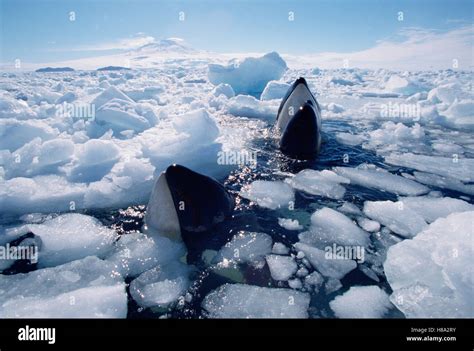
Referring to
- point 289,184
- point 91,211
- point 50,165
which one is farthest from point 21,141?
point 289,184

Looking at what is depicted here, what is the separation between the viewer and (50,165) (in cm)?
804

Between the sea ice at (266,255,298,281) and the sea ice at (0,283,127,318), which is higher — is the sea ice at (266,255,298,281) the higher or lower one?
the higher one

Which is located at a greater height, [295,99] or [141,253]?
[295,99]

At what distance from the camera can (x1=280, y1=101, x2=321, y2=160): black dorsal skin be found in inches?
329

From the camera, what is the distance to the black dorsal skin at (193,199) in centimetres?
502

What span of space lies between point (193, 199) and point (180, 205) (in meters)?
0.23

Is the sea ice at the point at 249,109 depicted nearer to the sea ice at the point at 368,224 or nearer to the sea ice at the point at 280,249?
the sea ice at the point at 368,224

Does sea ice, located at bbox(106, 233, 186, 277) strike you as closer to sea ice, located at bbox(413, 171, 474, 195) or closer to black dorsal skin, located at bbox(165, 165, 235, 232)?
black dorsal skin, located at bbox(165, 165, 235, 232)

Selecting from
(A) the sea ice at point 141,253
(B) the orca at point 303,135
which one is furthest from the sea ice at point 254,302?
(B) the orca at point 303,135

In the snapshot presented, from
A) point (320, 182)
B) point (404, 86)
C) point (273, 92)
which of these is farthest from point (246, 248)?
point (404, 86)

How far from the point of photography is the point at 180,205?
502 cm

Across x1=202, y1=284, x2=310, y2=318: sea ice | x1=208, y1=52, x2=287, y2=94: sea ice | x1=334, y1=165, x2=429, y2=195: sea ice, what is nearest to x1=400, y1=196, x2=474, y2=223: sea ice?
x1=334, y1=165, x2=429, y2=195: sea ice

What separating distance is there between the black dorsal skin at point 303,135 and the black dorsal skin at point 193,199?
385 centimetres

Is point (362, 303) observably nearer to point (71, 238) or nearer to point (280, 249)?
point (280, 249)
